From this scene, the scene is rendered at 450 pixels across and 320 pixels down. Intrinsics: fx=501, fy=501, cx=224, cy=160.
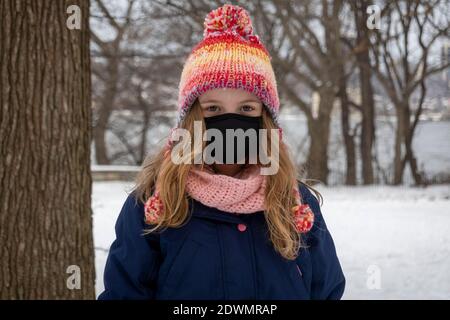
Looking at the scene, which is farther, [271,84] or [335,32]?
[335,32]

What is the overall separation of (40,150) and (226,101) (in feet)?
5.33

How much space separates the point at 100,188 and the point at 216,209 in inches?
439

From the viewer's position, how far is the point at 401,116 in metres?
16.1

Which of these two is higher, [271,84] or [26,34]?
[26,34]

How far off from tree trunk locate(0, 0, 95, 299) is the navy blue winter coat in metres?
1.44

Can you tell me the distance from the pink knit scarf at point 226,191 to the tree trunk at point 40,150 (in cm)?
158

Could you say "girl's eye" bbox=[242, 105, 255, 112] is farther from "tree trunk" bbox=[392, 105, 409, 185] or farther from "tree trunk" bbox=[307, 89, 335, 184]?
"tree trunk" bbox=[392, 105, 409, 185]

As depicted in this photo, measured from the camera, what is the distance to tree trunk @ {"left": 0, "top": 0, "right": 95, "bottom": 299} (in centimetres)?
298

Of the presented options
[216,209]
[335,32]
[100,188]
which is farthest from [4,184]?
[335,32]

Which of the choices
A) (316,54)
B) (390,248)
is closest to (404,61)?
(316,54)

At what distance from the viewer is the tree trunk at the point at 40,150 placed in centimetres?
298

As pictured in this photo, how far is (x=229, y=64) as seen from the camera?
185 centimetres
